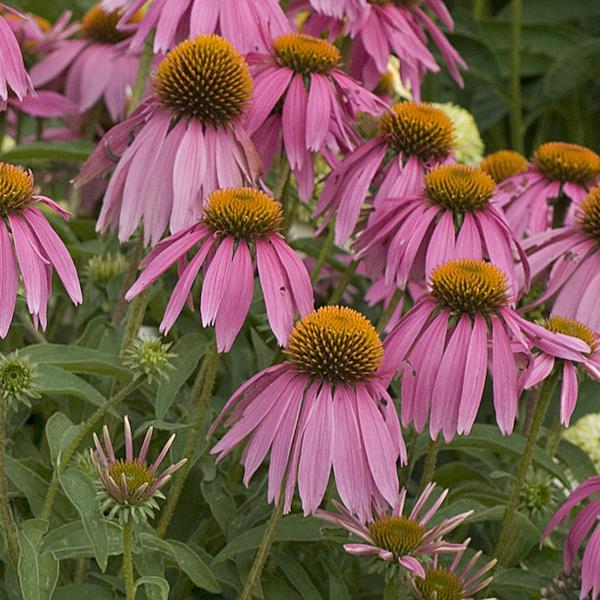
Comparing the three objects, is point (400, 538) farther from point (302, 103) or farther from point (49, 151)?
point (49, 151)

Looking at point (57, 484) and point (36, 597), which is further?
point (57, 484)

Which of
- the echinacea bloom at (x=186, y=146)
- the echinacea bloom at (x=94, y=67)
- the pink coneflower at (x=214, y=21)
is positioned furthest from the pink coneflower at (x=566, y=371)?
the echinacea bloom at (x=94, y=67)

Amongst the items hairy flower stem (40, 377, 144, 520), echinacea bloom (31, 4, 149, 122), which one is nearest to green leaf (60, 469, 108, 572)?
hairy flower stem (40, 377, 144, 520)

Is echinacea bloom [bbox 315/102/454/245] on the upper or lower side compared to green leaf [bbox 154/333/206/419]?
upper

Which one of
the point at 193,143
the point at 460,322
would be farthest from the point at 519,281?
the point at 193,143

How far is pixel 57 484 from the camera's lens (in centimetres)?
102

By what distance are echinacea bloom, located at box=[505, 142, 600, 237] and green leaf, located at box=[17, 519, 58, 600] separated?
0.68 metres

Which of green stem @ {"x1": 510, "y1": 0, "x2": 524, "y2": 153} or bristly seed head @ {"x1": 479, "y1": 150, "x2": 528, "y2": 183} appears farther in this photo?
green stem @ {"x1": 510, "y1": 0, "x2": 524, "y2": 153}

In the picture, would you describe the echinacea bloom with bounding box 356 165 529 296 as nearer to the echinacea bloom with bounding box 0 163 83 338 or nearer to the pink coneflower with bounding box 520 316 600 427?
the pink coneflower with bounding box 520 316 600 427

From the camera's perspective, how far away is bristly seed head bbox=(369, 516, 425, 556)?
94 cm

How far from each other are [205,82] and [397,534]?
467 millimetres

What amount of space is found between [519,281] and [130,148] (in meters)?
0.40

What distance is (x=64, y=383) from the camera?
106 centimetres

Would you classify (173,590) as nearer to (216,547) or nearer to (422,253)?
(216,547)
